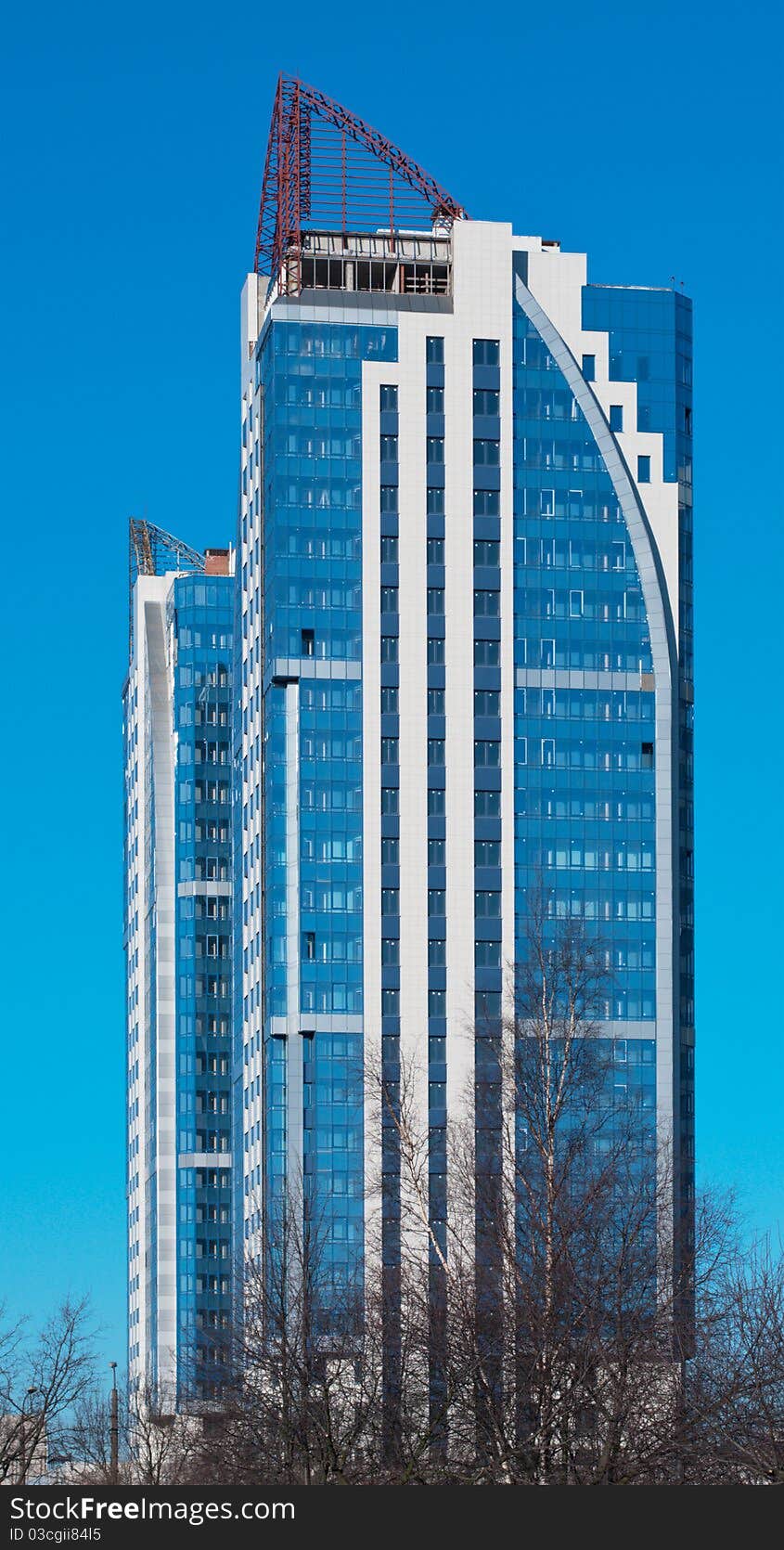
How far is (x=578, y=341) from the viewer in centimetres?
19288

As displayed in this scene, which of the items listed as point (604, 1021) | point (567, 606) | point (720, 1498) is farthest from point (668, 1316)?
point (567, 606)

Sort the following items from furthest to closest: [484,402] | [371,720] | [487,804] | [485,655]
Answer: [484,402] < [485,655] < [371,720] < [487,804]

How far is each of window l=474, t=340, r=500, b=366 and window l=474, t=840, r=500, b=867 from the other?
33.5 metres

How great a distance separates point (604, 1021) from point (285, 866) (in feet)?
78.6

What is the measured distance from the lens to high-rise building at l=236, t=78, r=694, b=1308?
184 m

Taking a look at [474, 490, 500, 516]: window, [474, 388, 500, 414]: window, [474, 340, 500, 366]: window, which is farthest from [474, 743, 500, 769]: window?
[474, 340, 500, 366]: window

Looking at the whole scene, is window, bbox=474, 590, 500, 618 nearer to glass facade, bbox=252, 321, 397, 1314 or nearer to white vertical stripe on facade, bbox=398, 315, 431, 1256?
white vertical stripe on facade, bbox=398, 315, 431, 1256

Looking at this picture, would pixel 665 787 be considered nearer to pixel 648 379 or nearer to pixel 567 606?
pixel 567 606

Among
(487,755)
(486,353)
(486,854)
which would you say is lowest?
(486,854)

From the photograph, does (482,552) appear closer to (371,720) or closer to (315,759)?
(371,720)

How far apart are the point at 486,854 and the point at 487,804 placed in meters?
3.38

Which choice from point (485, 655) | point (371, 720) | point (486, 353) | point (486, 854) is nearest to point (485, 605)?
point (485, 655)

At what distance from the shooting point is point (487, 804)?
186m

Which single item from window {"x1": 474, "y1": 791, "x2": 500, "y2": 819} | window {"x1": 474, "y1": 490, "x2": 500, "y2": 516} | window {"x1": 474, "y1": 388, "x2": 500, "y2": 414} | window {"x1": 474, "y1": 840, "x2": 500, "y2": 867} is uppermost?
→ window {"x1": 474, "y1": 388, "x2": 500, "y2": 414}
